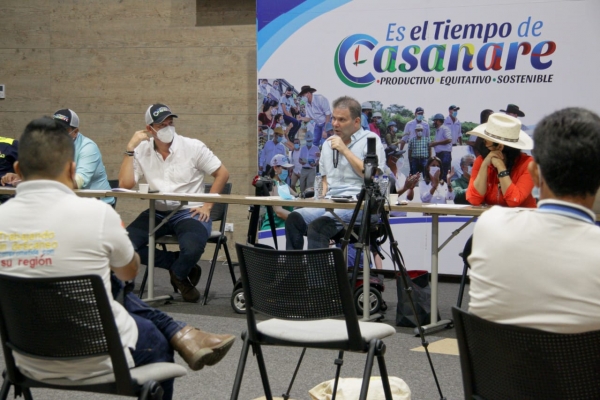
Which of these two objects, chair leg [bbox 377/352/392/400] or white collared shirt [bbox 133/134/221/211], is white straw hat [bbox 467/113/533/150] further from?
chair leg [bbox 377/352/392/400]

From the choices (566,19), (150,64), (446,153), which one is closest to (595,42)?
(566,19)

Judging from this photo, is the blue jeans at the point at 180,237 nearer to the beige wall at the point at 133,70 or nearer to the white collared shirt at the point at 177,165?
the white collared shirt at the point at 177,165

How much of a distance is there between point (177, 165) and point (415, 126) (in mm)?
1956

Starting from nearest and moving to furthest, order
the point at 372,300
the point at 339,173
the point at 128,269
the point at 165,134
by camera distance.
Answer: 1. the point at 128,269
2. the point at 372,300
3. the point at 339,173
4. the point at 165,134

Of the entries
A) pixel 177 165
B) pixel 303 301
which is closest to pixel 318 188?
pixel 177 165

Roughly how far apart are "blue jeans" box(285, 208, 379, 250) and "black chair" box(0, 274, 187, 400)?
119 inches

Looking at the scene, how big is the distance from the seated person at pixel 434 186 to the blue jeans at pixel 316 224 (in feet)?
4.47

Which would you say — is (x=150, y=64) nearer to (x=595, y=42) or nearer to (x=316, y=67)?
(x=316, y=67)

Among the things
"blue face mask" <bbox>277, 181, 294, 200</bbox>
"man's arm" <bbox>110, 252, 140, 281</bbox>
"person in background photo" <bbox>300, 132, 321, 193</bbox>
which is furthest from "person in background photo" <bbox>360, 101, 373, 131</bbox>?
"man's arm" <bbox>110, 252, 140, 281</bbox>

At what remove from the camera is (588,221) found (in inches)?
67.1

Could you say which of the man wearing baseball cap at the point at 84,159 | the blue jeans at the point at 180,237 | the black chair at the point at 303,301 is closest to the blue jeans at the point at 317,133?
the blue jeans at the point at 180,237

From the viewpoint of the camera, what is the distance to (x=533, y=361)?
1.69 meters

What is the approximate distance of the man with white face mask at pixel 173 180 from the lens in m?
5.40

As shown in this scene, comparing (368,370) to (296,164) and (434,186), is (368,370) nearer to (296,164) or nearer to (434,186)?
(434,186)
